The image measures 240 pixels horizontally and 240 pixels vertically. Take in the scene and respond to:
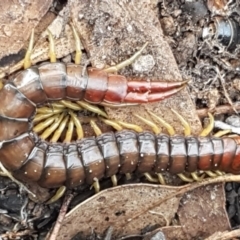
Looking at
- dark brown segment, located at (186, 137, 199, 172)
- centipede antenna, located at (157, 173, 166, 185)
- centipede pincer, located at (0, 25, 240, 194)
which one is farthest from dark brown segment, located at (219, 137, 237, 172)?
centipede antenna, located at (157, 173, 166, 185)

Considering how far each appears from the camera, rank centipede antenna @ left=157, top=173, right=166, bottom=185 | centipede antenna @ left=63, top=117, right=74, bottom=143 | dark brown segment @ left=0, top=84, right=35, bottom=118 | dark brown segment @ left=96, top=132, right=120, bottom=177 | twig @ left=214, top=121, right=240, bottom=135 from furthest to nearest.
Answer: twig @ left=214, top=121, right=240, bottom=135, centipede antenna @ left=157, top=173, right=166, bottom=185, centipede antenna @ left=63, top=117, right=74, bottom=143, dark brown segment @ left=96, top=132, right=120, bottom=177, dark brown segment @ left=0, top=84, right=35, bottom=118

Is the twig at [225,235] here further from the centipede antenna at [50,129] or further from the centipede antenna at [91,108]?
the centipede antenna at [50,129]

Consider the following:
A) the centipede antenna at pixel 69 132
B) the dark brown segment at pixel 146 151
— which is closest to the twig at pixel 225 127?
the dark brown segment at pixel 146 151

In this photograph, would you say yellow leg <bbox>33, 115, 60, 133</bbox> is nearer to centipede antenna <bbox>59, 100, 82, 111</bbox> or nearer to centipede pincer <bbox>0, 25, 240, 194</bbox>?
centipede pincer <bbox>0, 25, 240, 194</bbox>

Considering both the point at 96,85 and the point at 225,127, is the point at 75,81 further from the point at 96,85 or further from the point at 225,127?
the point at 225,127

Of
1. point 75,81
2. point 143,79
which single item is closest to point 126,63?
point 143,79
